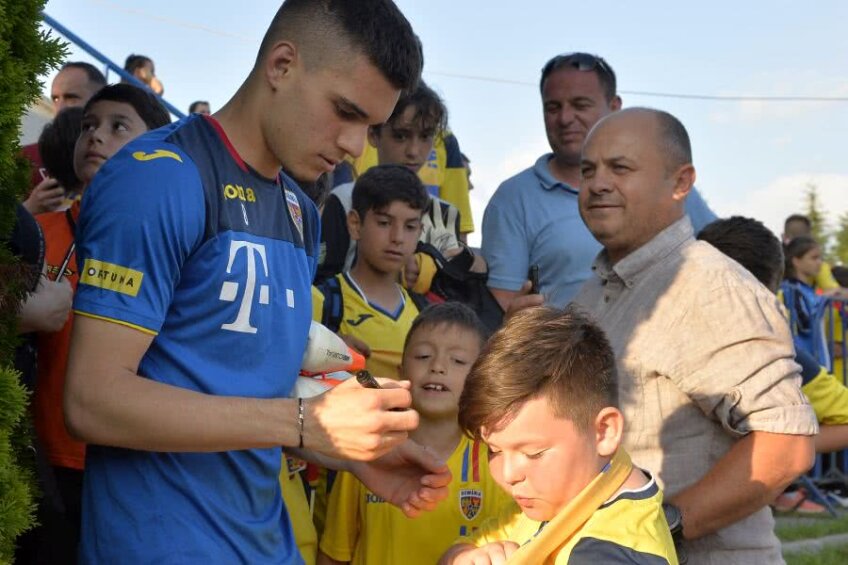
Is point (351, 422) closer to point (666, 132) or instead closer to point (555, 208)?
point (666, 132)

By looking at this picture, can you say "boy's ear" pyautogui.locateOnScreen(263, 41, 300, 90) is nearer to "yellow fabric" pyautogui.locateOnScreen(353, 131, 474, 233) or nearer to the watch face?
the watch face

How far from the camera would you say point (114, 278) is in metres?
2.24

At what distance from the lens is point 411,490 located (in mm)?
2928

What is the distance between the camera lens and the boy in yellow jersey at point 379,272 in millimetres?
4770

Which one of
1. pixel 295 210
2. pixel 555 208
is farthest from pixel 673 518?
pixel 555 208

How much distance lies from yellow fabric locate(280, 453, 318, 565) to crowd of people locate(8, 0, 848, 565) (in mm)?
16

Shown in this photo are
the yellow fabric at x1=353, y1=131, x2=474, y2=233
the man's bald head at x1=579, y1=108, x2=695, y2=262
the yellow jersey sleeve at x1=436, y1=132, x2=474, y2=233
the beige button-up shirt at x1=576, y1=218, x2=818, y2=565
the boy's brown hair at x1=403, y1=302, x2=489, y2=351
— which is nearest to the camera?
the beige button-up shirt at x1=576, y1=218, x2=818, y2=565

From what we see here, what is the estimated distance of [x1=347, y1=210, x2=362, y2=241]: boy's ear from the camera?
205 inches

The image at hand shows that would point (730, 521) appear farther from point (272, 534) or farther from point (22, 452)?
point (22, 452)

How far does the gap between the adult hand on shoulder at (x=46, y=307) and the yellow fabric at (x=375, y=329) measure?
1.94 meters

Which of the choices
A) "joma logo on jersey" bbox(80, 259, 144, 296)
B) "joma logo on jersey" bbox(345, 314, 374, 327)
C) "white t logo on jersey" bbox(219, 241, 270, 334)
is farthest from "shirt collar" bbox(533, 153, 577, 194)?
"joma logo on jersey" bbox(80, 259, 144, 296)

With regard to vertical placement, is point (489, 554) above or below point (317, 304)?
below

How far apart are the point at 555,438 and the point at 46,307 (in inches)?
55.6

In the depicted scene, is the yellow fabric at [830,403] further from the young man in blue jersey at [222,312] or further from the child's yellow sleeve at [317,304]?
the young man in blue jersey at [222,312]
